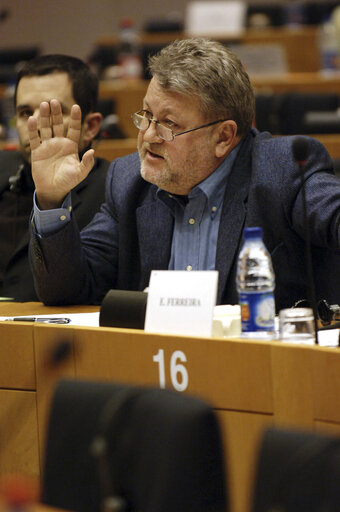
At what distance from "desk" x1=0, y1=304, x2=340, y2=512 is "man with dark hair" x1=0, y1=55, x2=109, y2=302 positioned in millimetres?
981

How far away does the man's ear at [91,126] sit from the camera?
Result: 3457 millimetres

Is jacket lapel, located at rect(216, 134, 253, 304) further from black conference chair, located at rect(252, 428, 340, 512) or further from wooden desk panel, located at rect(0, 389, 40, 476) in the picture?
black conference chair, located at rect(252, 428, 340, 512)

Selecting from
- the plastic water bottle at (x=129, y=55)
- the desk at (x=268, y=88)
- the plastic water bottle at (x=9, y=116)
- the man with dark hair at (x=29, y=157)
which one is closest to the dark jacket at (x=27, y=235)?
the man with dark hair at (x=29, y=157)

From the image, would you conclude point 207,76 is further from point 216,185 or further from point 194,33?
point 194,33

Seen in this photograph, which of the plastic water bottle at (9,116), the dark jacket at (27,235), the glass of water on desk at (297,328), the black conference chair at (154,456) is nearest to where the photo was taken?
the black conference chair at (154,456)

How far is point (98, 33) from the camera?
475 inches

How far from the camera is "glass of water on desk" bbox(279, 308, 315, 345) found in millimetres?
1968

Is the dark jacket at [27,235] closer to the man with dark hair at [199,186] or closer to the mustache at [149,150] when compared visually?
the man with dark hair at [199,186]

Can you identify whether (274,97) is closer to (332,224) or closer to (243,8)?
(332,224)

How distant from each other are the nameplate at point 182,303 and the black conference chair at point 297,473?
2.31ft

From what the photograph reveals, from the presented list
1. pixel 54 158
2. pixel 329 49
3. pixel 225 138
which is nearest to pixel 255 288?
pixel 225 138

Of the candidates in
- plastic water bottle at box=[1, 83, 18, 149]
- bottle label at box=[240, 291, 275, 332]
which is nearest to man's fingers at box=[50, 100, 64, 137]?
bottle label at box=[240, 291, 275, 332]

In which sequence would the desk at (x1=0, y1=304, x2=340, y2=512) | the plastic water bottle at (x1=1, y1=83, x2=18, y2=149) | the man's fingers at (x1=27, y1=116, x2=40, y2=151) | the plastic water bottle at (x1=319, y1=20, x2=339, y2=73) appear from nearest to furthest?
the desk at (x1=0, y1=304, x2=340, y2=512)
the man's fingers at (x1=27, y1=116, x2=40, y2=151)
the plastic water bottle at (x1=1, y1=83, x2=18, y2=149)
the plastic water bottle at (x1=319, y1=20, x2=339, y2=73)

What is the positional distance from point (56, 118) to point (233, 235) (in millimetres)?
639
